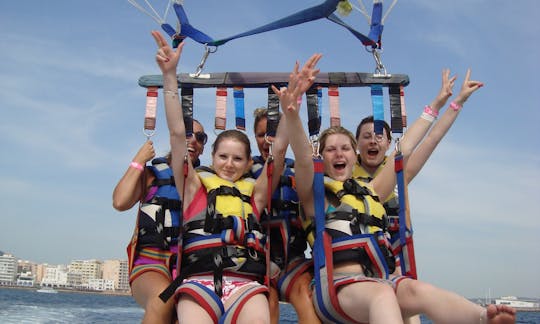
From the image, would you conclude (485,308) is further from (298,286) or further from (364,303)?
(298,286)

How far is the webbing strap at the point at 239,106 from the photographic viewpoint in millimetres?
4785

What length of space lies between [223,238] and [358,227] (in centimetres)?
100

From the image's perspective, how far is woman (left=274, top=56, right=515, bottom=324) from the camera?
3.19 meters

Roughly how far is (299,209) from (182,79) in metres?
1.50

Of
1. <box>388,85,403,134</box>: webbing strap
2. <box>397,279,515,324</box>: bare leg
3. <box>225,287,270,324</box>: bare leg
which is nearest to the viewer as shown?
<box>397,279,515,324</box>: bare leg

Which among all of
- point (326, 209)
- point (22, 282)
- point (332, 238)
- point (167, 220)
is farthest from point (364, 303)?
point (22, 282)

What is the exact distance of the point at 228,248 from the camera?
12.9 ft

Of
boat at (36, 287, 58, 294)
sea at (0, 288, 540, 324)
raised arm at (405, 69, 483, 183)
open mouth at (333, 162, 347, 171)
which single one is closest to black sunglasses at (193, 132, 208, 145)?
open mouth at (333, 162, 347, 171)

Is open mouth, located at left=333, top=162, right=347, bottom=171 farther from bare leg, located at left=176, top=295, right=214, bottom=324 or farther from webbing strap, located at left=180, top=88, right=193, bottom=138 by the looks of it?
bare leg, located at left=176, top=295, right=214, bottom=324

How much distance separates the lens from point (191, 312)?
11.7 ft

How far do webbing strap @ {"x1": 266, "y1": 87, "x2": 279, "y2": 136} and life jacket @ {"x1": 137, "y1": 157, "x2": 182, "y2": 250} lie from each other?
1.05 m

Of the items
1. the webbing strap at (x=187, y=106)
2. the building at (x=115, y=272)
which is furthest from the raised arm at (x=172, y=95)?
the building at (x=115, y=272)

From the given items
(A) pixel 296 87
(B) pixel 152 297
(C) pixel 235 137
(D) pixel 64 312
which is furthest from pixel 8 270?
(A) pixel 296 87

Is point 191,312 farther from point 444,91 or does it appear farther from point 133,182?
point 444,91
